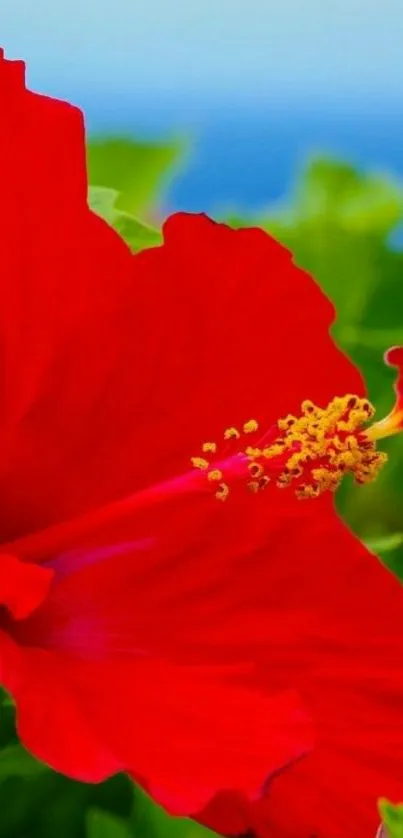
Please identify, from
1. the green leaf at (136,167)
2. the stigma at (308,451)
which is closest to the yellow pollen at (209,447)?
the stigma at (308,451)

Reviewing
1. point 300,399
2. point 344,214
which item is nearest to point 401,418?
point 300,399

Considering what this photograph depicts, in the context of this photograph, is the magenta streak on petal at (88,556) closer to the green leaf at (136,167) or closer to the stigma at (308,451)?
the stigma at (308,451)

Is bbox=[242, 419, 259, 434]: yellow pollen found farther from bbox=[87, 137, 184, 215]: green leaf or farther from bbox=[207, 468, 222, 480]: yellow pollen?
bbox=[87, 137, 184, 215]: green leaf

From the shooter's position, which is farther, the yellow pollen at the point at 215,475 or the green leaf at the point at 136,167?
the green leaf at the point at 136,167

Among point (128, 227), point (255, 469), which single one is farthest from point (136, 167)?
point (255, 469)

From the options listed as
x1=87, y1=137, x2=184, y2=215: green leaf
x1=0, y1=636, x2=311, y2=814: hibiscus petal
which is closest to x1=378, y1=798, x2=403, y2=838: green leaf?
x1=0, y1=636, x2=311, y2=814: hibiscus petal

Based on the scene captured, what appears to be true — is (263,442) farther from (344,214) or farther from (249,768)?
(344,214)

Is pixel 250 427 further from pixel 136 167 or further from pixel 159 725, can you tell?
pixel 136 167
